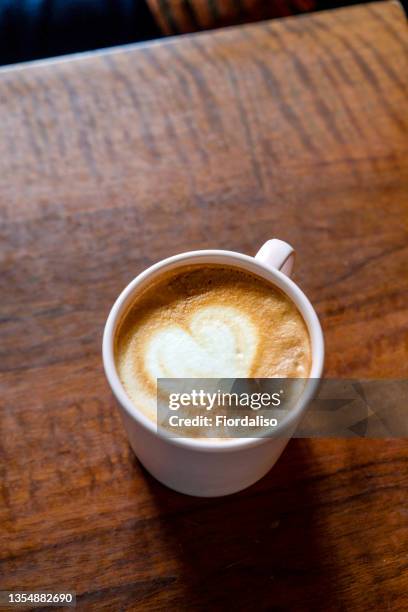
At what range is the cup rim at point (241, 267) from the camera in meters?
0.45

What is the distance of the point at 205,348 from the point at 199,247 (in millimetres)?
198

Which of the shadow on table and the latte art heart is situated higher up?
the latte art heart

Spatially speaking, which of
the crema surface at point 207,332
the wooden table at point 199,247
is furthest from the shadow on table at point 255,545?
the crema surface at point 207,332

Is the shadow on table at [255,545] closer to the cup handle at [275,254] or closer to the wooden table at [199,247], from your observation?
the wooden table at [199,247]

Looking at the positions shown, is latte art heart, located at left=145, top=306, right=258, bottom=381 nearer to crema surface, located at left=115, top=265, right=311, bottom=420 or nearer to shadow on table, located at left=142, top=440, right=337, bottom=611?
crema surface, located at left=115, top=265, right=311, bottom=420

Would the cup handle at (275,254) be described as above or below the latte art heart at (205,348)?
above

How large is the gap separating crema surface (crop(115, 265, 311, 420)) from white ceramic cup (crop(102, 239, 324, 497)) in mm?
11

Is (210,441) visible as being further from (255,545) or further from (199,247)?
(199,247)

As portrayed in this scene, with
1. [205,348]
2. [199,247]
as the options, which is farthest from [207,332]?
[199,247]

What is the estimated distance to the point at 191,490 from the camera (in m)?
0.54

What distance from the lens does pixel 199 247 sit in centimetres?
68

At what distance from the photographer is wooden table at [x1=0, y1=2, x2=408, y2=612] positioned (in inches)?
21.2

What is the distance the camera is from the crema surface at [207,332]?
0.49 metres

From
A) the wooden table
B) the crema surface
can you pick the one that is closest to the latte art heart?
the crema surface
